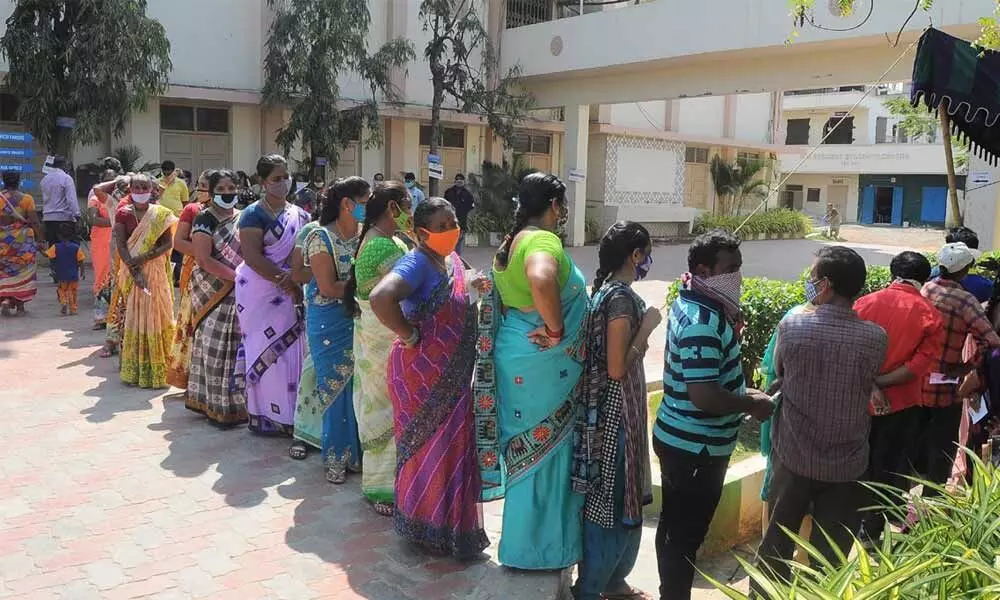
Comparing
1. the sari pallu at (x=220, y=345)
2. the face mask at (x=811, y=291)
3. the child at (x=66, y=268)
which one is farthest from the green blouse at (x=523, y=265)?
the child at (x=66, y=268)

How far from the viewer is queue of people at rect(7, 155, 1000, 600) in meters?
2.86

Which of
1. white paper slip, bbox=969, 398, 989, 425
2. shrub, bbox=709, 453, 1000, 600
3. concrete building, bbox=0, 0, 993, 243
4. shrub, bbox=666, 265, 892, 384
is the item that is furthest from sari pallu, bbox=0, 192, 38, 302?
shrub, bbox=709, 453, 1000, 600

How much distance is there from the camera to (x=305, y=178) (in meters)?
14.9

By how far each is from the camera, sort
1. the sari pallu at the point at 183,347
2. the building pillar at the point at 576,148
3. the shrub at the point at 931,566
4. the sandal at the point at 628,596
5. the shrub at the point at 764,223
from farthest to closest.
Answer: the shrub at the point at 764,223, the building pillar at the point at 576,148, the sari pallu at the point at 183,347, the sandal at the point at 628,596, the shrub at the point at 931,566

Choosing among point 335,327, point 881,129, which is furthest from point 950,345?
point 881,129

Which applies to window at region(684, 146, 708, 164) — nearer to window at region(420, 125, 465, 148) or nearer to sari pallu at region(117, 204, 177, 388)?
window at region(420, 125, 465, 148)

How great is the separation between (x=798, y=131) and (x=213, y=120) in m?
33.2

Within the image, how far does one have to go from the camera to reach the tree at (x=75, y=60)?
11.2 m

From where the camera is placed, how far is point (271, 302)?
489 cm

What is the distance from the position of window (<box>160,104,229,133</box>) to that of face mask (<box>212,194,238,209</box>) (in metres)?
10.4

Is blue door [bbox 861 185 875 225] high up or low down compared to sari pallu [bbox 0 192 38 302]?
up

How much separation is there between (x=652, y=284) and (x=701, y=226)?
10.9 m

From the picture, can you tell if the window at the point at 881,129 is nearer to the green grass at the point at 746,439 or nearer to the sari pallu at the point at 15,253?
the green grass at the point at 746,439

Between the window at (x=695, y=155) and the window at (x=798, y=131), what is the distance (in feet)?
59.6
